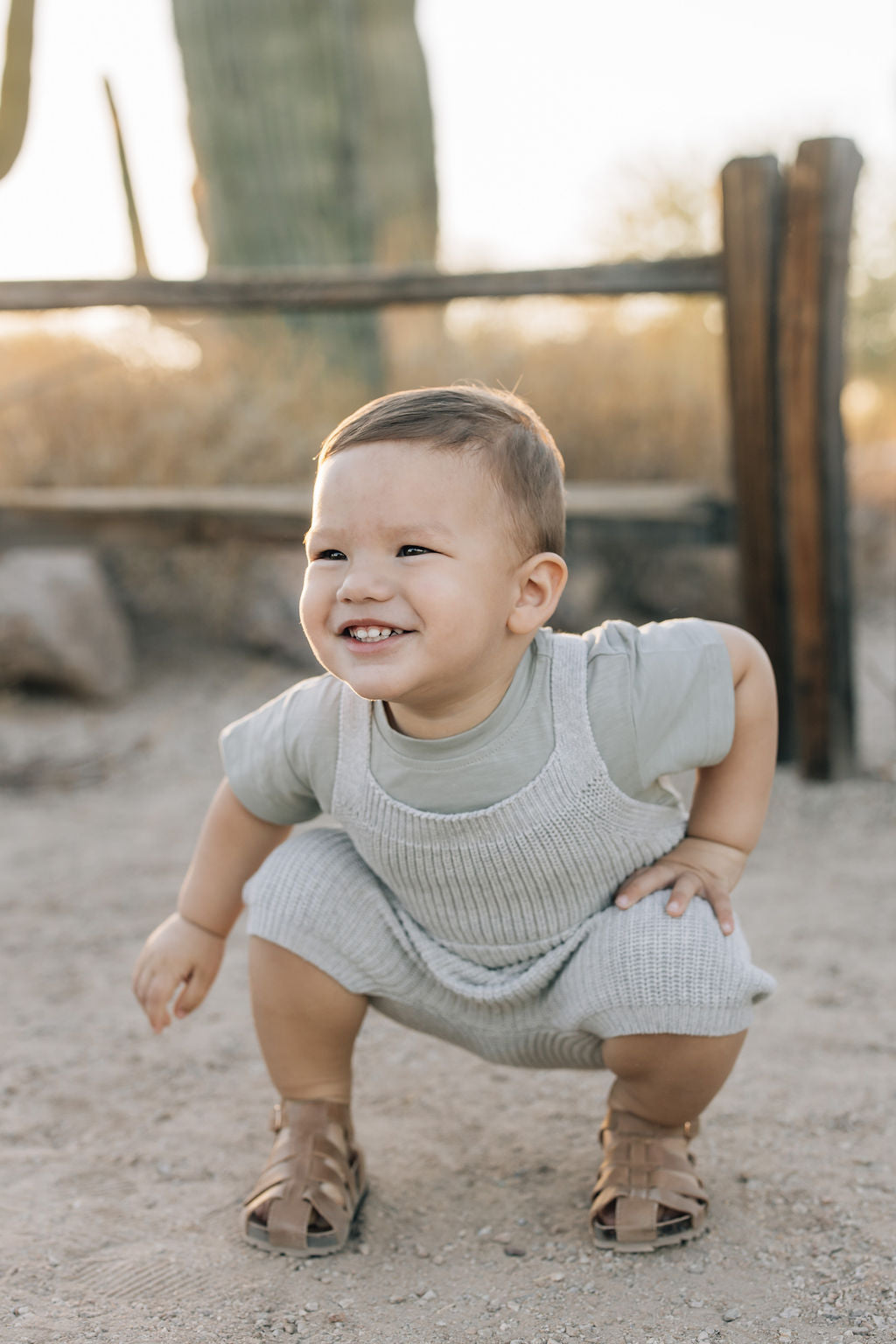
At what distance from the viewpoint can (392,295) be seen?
3311 mm

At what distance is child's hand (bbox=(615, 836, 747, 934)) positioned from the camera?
4.78 ft

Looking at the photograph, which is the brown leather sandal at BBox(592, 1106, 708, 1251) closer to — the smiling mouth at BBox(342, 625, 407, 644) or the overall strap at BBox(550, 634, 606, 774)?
the overall strap at BBox(550, 634, 606, 774)

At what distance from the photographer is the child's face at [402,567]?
1.31 m

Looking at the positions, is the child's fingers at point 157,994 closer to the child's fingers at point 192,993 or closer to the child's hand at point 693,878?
the child's fingers at point 192,993

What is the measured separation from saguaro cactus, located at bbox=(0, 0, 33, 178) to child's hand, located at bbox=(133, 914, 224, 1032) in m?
2.41

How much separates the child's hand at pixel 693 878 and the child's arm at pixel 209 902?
1.61 feet

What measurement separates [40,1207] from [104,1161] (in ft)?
0.46

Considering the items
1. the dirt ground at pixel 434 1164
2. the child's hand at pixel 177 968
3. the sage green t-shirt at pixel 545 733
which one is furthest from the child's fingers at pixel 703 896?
the child's hand at pixel 177 968

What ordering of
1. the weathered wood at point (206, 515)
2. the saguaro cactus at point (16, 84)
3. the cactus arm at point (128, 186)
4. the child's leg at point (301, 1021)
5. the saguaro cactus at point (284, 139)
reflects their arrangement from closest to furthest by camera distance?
the child's leg at point (301, 1021)
the saguaro cactus at point (16, 84)
the weathered wood at point (206, 515)
the saguaro cactus at point (284, 139)
the cactus arm at point (128, 186)

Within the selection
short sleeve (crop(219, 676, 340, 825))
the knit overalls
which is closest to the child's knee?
the knit overalls

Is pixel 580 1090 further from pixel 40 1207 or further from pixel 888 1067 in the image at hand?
pixel 40 1207

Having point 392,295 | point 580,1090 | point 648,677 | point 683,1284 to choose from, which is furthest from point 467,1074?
point 392,295

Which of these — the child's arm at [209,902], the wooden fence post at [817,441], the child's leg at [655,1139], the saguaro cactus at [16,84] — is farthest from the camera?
the saguaro cactus at [16,84]

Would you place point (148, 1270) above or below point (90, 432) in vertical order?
below
